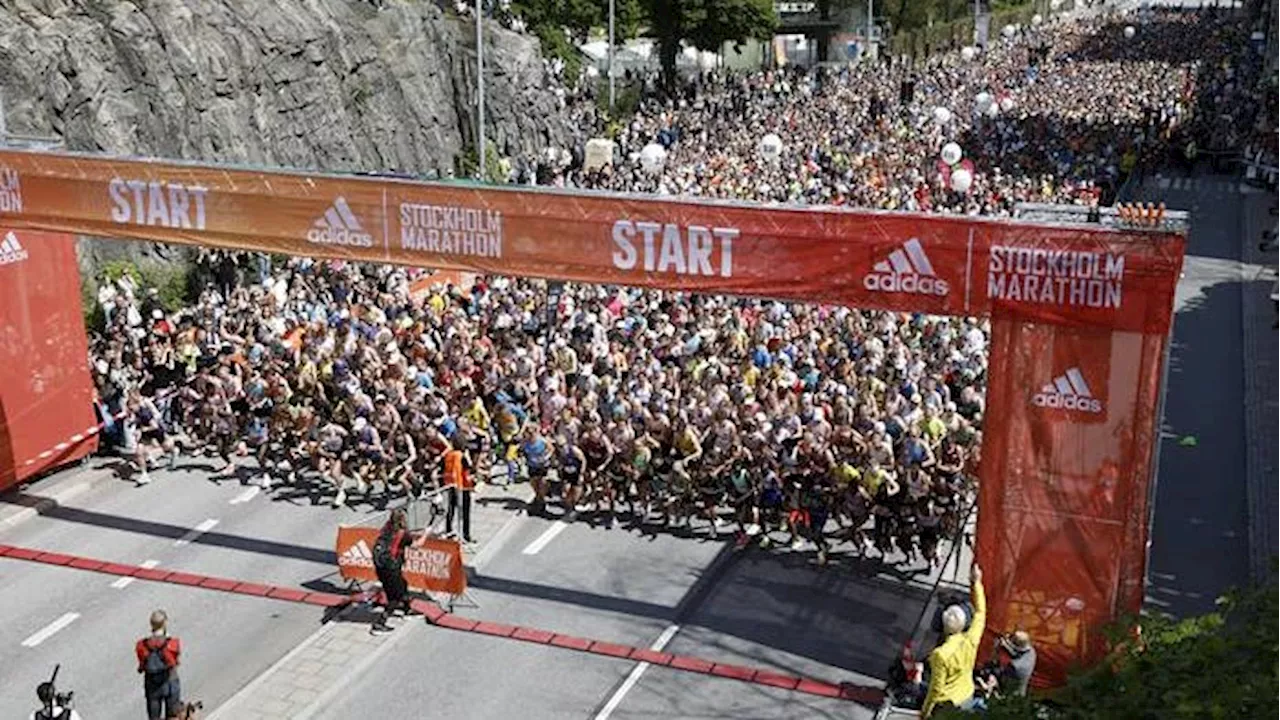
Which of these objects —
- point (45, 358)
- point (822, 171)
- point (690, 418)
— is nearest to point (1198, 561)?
point (690, 418)

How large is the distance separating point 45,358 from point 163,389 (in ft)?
10.1

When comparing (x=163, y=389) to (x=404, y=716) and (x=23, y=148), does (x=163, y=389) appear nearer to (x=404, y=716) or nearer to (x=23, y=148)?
(x=23, y=148)

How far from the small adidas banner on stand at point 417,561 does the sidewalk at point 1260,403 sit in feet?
25.5

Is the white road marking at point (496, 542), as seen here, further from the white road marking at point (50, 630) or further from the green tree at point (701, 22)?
the green tree at point (701, 22)

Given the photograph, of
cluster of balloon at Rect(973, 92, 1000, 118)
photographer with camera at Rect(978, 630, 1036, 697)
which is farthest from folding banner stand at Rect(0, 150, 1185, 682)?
cluster of balloon at Rect(973, 92, 1000, 118)

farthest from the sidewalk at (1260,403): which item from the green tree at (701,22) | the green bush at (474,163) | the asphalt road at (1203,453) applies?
the green tree at (701,22)

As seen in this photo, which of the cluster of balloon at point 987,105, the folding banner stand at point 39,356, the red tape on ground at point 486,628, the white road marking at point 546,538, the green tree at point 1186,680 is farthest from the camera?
the cluster of balloon at point 987,105

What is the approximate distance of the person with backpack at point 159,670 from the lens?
12.0m

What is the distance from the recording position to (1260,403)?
74.8ft

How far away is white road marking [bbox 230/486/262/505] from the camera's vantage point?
1848 cm

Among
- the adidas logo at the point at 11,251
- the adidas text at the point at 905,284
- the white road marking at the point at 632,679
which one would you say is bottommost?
the white road marking at the point at 632,679

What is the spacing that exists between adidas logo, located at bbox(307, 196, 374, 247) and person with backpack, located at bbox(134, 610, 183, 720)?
180 inches

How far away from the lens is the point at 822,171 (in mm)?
38781

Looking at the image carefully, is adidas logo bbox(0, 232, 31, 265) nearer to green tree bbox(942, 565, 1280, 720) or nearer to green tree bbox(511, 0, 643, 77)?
green tree bbox(942, 565, 1280, 720)
